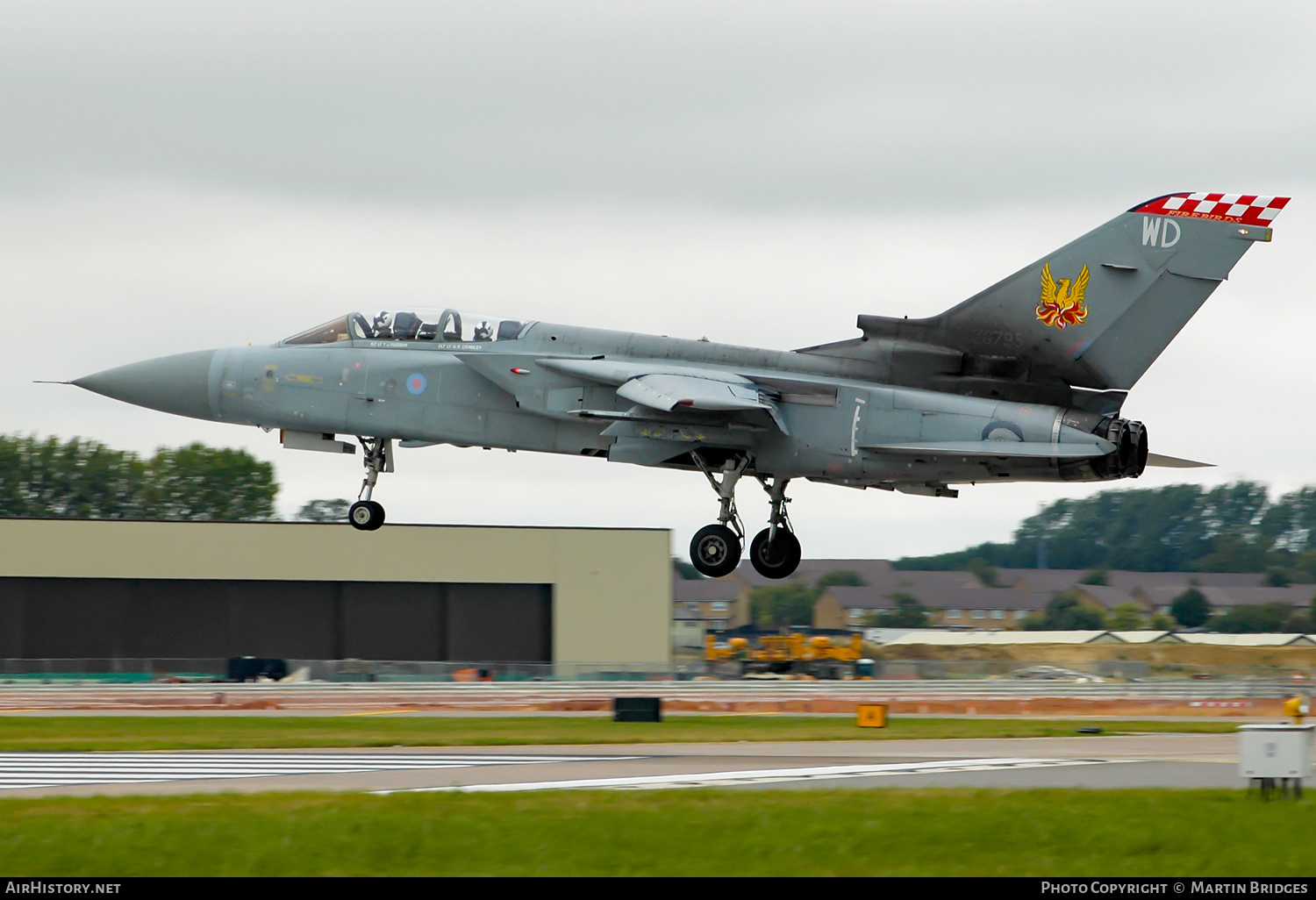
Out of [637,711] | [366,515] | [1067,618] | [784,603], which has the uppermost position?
[366,515]

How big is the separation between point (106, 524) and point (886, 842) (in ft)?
165

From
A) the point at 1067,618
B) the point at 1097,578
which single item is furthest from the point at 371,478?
the point at 1097,578

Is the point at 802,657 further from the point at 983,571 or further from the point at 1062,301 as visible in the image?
the point at 983,571

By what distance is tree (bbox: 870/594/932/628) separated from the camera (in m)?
92.7

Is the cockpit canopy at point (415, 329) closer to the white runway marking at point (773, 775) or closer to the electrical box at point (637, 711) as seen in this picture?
Result: the white runway marking at point (773, 775)

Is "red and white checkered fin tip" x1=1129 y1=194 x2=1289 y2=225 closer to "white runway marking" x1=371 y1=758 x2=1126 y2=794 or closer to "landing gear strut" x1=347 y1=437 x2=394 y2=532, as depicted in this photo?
"white runway marking" x1=371 y1=758 x2=1126 y2=794

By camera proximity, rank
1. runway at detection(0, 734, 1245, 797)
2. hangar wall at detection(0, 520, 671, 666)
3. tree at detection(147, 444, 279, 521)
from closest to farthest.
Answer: runway at detection(0, 734, 1245, 797), hangar wall at detection(0, 520, 671, 666), tree at detection(147, 444, 279, 521)

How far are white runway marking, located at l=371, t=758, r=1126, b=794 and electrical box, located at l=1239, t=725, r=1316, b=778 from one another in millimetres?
4763

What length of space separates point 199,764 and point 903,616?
72.3 meters

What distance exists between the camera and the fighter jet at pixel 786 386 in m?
23.0

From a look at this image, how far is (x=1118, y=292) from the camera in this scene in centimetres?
2322

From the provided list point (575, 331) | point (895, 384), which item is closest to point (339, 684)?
point (575, 331)

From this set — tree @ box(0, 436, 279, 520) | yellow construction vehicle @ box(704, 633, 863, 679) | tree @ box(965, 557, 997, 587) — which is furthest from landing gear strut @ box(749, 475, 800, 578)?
tree @ box(0, 436, 279, 520)
